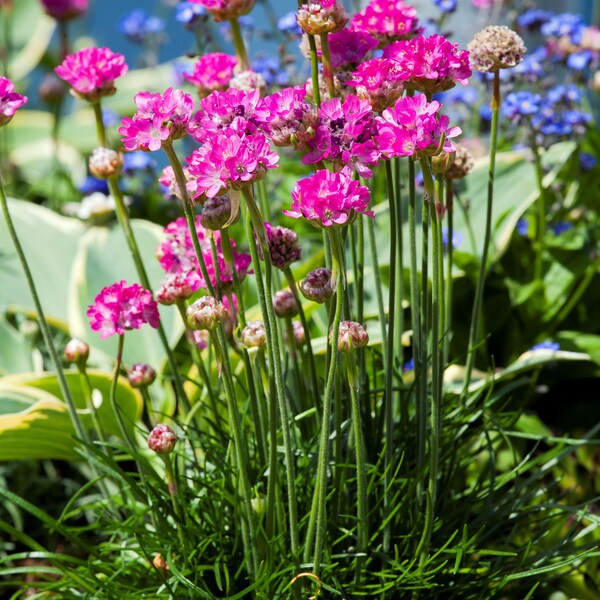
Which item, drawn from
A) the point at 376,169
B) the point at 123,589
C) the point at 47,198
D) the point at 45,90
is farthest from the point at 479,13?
the point at 123,589

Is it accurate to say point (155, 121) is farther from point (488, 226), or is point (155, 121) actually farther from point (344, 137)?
point (488, 226)

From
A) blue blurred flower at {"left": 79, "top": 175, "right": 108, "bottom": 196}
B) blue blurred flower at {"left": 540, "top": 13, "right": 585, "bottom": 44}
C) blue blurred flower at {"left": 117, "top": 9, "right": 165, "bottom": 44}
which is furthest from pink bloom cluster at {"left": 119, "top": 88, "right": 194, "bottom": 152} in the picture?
blue blurred flower at {"left": 117, "top": 9, "right": 165, "bottom": 44}

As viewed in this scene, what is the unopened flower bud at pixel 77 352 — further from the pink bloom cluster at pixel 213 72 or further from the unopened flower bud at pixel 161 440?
the pink bloom cluster at pixel 213 72

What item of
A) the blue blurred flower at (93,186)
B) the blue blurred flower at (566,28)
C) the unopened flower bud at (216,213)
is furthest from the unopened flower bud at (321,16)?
the blue blurred flower at (93,186)

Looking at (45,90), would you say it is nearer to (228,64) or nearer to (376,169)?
(376,169)

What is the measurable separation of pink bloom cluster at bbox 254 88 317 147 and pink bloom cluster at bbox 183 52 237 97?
1.06ft

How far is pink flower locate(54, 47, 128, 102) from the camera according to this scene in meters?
1.03

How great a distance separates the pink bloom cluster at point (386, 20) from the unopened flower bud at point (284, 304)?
12.6 inches

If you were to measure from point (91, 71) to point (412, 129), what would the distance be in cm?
46

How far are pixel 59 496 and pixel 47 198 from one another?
1.56 meters

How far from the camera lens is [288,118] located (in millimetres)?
763

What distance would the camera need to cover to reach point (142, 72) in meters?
4.25

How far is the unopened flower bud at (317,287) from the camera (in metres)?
0.85

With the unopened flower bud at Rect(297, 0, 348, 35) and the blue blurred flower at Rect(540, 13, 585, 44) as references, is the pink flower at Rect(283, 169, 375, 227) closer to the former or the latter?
the unopened flower bud at Rect(297, 0, 348, 35)
